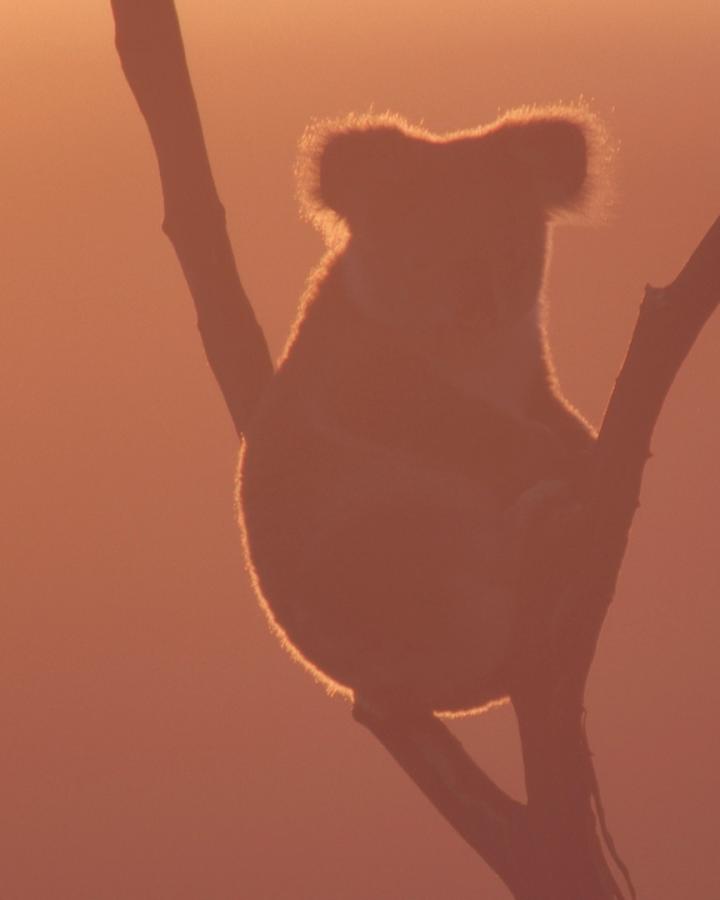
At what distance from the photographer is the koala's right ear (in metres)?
5.70

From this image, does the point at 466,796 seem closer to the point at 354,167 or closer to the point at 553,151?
the point at 354,167

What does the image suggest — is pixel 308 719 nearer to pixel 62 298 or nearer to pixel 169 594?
pixel 169 594

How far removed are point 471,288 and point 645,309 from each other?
1.20 meters

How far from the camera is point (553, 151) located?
5863mm

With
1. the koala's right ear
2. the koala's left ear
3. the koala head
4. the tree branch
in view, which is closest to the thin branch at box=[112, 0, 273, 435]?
the tree branch

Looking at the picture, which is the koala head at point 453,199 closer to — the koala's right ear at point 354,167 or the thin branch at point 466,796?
the koala's right ear at point 354,167

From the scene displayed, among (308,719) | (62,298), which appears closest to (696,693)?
(308,719)

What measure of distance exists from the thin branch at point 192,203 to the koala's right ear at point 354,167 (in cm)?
48

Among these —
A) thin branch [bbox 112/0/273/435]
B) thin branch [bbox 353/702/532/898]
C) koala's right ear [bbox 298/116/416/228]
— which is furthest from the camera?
koala's right ear [bbox 298/116/416/228]

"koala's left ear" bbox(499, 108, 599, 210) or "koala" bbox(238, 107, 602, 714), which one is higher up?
"koala's left ear" bbox(499, 108, 599, 210)

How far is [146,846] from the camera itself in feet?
199

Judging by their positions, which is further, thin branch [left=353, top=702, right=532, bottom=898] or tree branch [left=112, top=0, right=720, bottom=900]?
thin branch [left=353, top=702, right=532, bottom=898]

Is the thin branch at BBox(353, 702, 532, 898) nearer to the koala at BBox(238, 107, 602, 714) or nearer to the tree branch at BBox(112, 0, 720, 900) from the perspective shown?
the tree branch at BBox(112, 0, 720, 900)

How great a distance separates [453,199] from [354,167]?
0.32 metres
